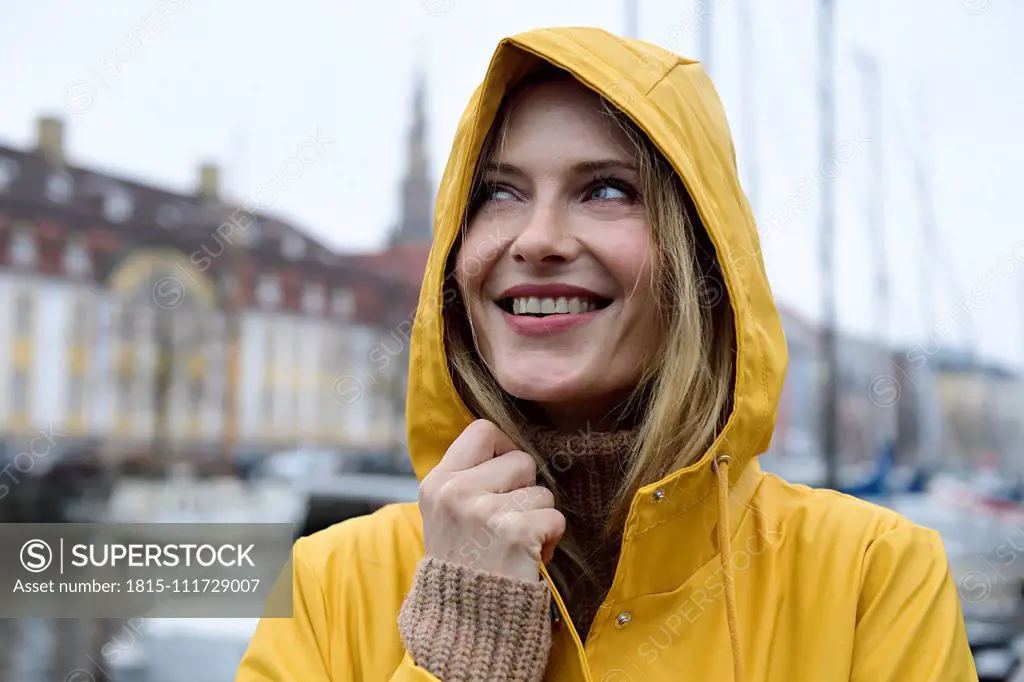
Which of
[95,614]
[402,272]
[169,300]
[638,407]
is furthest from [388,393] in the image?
[638,407]

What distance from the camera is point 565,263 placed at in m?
1.59

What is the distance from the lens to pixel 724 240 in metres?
1.61

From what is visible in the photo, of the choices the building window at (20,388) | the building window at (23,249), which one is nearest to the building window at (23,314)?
the building window at (23,249)

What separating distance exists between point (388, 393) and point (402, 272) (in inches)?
261

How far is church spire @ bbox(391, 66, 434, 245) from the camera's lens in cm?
5081

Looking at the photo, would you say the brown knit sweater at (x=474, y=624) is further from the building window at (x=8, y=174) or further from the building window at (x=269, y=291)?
the building window at (x=269, y=291)

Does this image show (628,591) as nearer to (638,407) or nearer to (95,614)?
(638,407)

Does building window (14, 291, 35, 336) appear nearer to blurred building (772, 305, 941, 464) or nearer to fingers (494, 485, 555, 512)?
blurred building (772, 305, 941, 464)

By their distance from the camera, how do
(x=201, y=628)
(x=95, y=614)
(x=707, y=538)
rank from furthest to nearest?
1. (x=95, y=614)
2. (x=201, y=628)
3. (x=707, y=538)

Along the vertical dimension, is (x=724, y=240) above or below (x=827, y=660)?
above

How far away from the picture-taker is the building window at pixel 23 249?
34.8m

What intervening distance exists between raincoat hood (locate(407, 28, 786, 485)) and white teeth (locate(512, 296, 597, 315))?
0.20m

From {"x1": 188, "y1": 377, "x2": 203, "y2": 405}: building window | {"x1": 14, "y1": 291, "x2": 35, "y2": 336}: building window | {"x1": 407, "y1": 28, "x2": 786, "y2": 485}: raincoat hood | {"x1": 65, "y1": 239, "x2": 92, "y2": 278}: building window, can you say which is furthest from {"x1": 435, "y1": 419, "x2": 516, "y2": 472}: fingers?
{"x1": 188, "y1": 377, "x2": 203, "y2": 405}: building window

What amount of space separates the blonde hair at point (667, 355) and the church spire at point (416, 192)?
159ft
